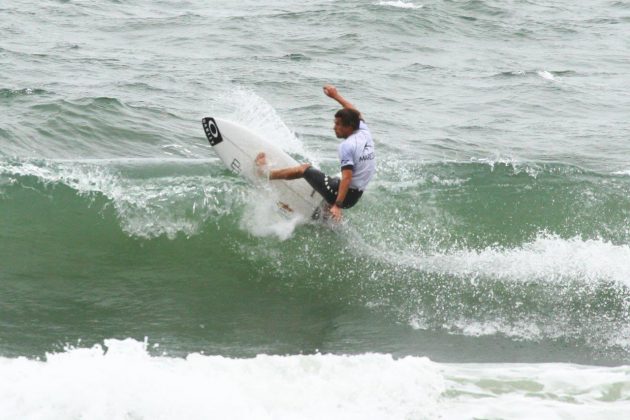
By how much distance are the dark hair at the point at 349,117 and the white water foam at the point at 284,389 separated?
2.77 meters

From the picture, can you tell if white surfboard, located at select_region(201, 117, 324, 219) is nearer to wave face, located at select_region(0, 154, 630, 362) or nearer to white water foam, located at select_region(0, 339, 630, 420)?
wave face, located at select_region(0, 154, 630, 362)

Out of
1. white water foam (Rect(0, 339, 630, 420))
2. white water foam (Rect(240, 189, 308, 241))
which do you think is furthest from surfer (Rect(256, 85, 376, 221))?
white water foam (Rect(0, 339, 630, 420))

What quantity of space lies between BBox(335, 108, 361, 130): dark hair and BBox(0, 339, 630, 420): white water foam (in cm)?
277

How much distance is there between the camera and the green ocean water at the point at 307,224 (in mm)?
8703

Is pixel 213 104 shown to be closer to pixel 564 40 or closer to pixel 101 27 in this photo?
pixel 101 27

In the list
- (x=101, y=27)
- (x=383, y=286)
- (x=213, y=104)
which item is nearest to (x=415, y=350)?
(x=383, y=286)

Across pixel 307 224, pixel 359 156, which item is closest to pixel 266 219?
pixel 307 224

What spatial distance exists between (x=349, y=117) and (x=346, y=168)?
523mm

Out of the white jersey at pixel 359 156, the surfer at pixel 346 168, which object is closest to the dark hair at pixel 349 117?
the surfer at pixel 346 168

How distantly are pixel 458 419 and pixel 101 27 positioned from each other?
1894cm

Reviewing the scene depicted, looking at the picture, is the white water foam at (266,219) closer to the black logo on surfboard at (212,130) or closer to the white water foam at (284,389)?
the black logo on surfboard at (212,130)

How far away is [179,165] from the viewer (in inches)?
474

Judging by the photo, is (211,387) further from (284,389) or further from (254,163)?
(254,163)

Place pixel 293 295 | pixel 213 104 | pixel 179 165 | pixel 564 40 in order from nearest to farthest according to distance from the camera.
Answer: pixel 293 295 → pixel 179 165 → pixel 213 104 → pixel 564 40
